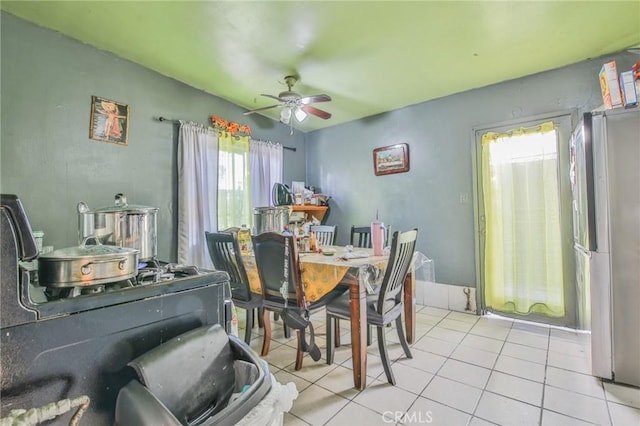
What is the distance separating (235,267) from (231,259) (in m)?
0.07

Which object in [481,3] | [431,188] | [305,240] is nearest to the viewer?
[481,3]

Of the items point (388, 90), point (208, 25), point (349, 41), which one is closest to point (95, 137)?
point (208, 25)

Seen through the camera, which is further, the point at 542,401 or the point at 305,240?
the point at 305,240

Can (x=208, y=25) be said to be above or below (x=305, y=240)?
above

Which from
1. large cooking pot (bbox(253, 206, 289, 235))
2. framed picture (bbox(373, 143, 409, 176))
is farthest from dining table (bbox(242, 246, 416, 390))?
framed picture (bbox(373, 143, 409, 176))

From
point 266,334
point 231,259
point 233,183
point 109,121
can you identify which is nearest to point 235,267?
point 231,259

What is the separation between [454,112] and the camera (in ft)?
10.5

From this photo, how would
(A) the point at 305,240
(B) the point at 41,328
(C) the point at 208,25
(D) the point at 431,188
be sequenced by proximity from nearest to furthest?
(B) the point at 41,328 → (C) the point at 208,25 → (A) the point at 305,240 → (D) the point at 431,188

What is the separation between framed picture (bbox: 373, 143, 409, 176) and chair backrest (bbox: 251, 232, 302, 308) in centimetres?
223

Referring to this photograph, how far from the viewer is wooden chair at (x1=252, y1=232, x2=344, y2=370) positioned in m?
1.89

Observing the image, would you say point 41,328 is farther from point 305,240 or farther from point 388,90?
point 388,90

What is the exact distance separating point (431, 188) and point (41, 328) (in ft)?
11.1

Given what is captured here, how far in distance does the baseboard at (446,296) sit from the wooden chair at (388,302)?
1340mm

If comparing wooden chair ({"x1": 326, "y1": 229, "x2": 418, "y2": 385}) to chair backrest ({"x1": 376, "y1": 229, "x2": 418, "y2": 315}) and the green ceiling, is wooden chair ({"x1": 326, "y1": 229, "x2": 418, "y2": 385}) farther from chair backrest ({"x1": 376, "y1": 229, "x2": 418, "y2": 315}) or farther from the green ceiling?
the green ceiling
